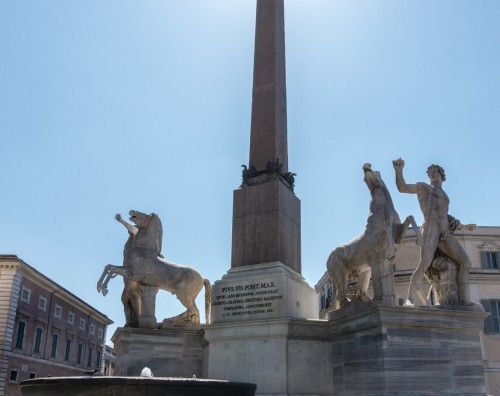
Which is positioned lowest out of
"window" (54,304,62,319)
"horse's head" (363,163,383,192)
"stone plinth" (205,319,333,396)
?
"stone plinth" (205,319,333,396)

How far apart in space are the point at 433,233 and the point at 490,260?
27166mm

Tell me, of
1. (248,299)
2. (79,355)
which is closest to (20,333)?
(79,355)

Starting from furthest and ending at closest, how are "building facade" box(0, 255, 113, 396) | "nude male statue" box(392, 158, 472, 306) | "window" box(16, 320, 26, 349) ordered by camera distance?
"window" box(16, 320, 26, 349)
"building facade" box(0, 255, 113, 396)
"nude male statue" box(392, 158, 472, 306)

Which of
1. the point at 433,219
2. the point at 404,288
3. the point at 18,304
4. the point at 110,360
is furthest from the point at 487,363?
the point at 110,360

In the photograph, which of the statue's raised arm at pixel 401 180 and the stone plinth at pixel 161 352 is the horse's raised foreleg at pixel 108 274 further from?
the statue's raised arm at pixel 401 180

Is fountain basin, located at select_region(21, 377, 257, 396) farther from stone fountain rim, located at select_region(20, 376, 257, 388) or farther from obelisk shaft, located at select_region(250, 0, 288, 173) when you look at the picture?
obelisk shaft, located at select_region(250, 0, 288, 173)

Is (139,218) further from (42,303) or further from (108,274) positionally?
(42,303)

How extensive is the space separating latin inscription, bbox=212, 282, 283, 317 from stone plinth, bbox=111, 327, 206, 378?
0.95m

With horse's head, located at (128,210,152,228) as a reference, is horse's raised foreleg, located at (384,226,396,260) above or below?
below

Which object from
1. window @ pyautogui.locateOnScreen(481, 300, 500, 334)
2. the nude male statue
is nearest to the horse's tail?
the nude male statue

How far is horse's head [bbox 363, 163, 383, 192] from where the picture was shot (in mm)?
9672

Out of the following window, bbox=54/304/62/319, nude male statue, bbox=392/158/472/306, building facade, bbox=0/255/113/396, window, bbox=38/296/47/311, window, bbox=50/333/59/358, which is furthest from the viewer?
window, bbox=54/304/62/319

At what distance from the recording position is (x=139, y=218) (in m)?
11.7

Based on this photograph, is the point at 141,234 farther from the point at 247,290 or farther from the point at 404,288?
the point at 404,288
